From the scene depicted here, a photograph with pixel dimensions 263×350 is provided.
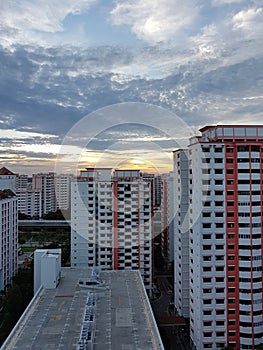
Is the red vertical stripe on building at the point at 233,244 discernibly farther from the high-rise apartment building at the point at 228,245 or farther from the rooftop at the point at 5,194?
the rooftop at the point at 5,194

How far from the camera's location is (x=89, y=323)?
527cm

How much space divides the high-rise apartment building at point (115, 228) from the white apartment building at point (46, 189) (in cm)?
1539

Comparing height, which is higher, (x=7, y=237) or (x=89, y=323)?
(x=7, y=237)

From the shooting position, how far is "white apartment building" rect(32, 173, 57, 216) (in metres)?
26.2

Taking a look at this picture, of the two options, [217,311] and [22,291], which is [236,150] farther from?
[22,291]

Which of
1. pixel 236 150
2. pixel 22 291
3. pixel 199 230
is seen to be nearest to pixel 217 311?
pixel 199 230

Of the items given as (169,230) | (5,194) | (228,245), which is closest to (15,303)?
(5,194)

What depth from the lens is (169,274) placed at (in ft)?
43.8

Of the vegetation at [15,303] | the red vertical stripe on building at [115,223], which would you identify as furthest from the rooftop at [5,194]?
the red vertical stripe on building at [115,223]

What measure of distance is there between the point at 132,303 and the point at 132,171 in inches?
233

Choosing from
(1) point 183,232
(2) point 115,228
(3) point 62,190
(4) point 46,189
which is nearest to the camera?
(1) point 183,232

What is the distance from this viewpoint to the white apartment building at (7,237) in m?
10.6

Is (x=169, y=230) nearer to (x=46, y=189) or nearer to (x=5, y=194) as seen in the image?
(x=5, y=194)

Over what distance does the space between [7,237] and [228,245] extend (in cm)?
713
